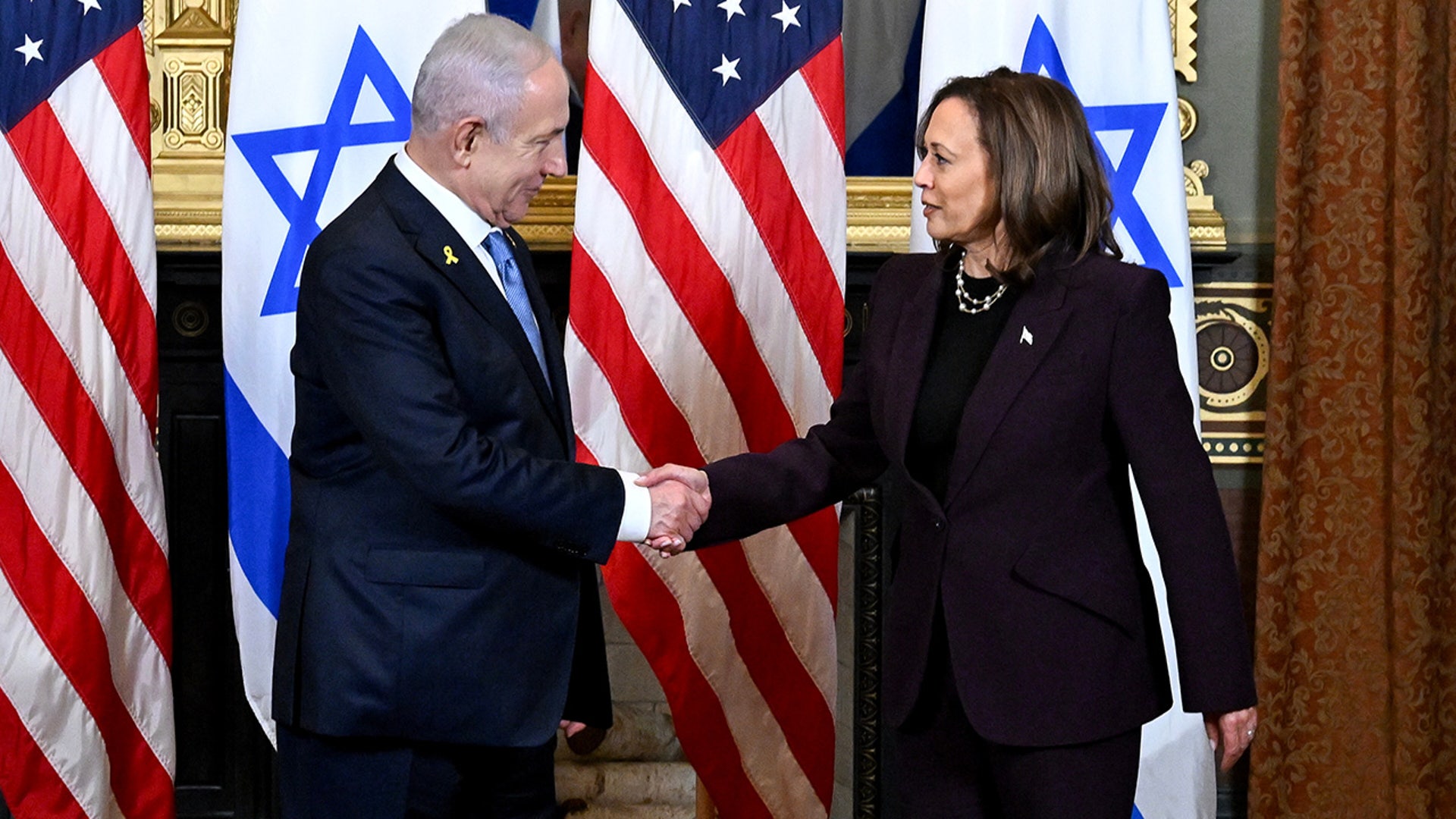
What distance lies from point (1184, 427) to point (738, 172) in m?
1.41

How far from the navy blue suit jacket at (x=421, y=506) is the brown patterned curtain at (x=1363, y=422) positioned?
1974 millimetres

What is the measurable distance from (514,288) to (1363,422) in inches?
84.0

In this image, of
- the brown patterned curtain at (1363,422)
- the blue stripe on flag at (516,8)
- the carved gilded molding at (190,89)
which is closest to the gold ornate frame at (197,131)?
the carved gilded molding at (190,89)

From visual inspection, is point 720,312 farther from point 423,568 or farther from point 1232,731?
point 1232,731

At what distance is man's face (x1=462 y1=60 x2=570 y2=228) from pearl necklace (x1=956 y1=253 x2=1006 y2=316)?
25.0 inches

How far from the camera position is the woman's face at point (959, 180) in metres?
2.14

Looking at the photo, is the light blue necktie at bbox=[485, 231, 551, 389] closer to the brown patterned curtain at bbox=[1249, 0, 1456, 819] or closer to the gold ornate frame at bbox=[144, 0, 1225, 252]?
the gold ornate frame at bbox=[144, 0, 1225, 252]

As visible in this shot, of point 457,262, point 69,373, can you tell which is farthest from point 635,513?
point 69,373

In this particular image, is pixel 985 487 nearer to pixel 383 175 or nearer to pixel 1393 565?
pixel 383 175

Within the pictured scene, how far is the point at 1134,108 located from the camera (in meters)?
3.23

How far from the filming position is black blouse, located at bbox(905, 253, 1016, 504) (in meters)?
2.11

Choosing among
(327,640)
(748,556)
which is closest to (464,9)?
(748,556)

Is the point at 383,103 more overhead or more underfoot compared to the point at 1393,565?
more overhead

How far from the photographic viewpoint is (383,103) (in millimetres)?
3102
